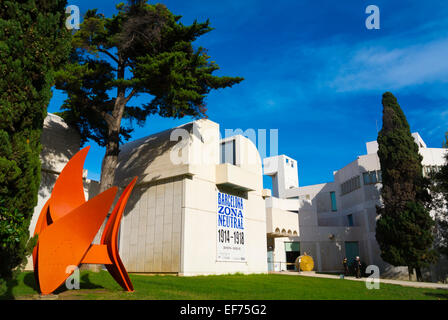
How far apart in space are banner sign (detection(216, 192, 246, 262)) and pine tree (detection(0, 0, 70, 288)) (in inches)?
445

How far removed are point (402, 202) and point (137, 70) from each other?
21073 mm

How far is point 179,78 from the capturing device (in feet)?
53.8

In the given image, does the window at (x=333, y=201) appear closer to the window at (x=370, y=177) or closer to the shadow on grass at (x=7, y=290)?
the window at (x=370, y=177)

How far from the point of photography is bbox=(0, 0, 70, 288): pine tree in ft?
30.2

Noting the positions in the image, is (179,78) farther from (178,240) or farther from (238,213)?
(238,213)

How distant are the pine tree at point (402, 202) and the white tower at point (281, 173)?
26.5 meters

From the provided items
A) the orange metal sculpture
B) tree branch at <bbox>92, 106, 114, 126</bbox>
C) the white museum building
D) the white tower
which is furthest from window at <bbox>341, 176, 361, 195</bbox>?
the orange metal sculpture

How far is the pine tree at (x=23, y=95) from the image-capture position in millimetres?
9203

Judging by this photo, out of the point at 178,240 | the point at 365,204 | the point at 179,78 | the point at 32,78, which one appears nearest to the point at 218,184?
the point at 178,240

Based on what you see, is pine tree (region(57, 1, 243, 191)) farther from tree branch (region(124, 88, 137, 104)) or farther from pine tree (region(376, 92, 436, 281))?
pine tree (region(376, 92, 436, 281))

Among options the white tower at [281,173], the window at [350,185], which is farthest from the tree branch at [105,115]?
the white tower at [281,173]

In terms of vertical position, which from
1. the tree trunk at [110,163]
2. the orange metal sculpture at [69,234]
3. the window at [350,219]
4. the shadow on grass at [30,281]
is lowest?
the shadow on grass at [30,281]

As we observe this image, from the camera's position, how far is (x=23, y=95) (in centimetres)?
970
